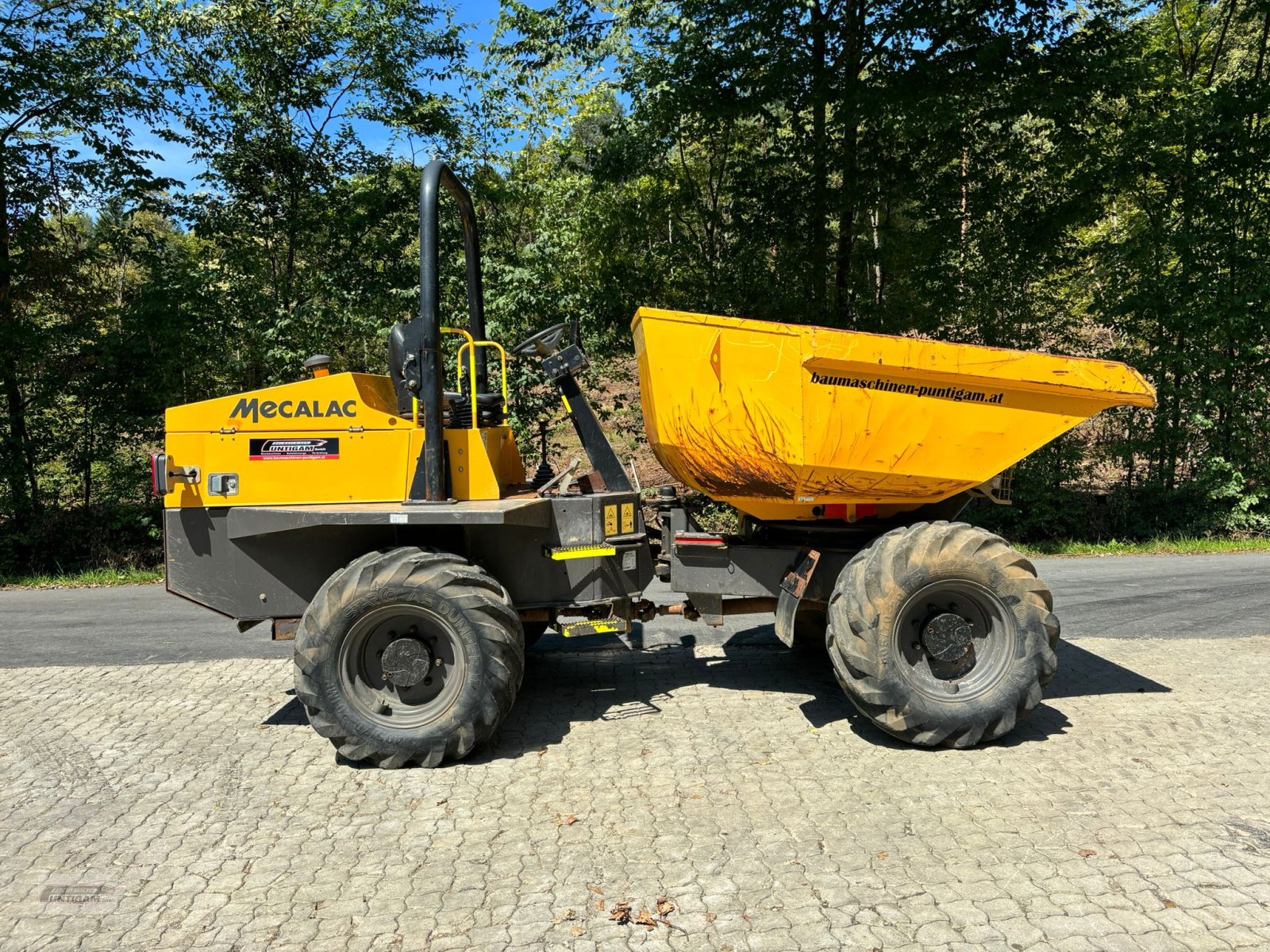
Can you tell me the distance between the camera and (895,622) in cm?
485

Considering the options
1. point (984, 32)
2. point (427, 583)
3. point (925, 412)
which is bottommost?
point (427, 583)

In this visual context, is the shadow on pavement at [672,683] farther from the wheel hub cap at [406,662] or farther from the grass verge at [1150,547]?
the grass verge at [1150,547]

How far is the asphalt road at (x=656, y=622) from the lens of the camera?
23.6ft

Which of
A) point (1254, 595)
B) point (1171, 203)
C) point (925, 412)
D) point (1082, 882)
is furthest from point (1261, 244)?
point (1082, 882)

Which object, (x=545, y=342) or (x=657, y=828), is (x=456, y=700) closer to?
(x=657, y=828)

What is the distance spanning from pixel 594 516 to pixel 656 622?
2826 millimetres

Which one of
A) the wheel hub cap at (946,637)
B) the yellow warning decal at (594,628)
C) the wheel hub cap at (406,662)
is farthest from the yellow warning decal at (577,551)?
the wheel hub cap at (946,637)

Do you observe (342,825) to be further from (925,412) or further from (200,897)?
(925,412)

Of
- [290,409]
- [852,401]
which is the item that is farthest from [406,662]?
[852,401]

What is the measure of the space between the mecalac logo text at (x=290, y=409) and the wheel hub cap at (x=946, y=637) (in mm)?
3450

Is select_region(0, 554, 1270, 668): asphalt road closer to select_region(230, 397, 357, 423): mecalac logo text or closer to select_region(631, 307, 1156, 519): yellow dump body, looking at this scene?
select_region(631, 307, 1156, 519): yellow dump body

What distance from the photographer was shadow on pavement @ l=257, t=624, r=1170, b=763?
5.20m

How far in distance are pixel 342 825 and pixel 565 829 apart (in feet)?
3.39

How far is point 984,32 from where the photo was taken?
11.3m
